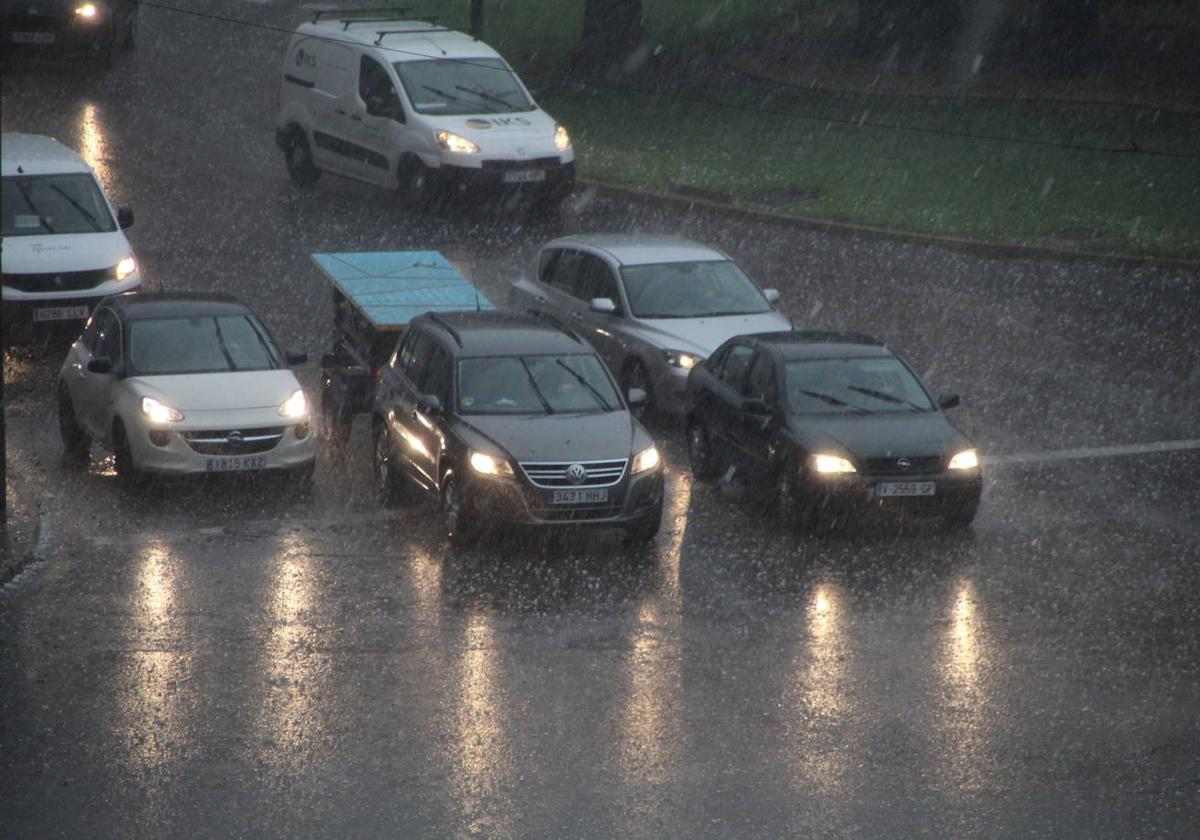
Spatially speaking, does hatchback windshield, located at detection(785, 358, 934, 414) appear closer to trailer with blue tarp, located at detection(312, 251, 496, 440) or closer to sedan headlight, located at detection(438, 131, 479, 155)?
trailer with blue tarp, located at detection(312, 251, 496, 440)

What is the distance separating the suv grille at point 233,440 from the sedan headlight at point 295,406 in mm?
206

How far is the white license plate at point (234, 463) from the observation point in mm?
14891

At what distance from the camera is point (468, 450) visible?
1366 cm

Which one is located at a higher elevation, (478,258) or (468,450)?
(468,450)

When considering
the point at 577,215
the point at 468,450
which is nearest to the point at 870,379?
the point at 468,450

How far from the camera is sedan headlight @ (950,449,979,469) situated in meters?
14.2

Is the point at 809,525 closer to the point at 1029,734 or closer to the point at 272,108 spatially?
the point at 1029,734

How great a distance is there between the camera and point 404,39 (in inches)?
1029

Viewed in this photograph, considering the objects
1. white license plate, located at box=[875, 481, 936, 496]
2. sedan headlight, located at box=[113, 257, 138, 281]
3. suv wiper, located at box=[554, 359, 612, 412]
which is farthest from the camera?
sedan headlight, located at box=[113, 257, 138, 281]

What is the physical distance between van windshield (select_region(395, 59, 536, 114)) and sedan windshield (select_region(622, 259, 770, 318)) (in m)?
7.12

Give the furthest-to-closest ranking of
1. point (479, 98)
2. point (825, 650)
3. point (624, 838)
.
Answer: point (479, 98) → point (825, 650) → point (624, 838)

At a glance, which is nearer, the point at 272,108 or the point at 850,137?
the point at 850,137

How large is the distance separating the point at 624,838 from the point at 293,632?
3.81 metres

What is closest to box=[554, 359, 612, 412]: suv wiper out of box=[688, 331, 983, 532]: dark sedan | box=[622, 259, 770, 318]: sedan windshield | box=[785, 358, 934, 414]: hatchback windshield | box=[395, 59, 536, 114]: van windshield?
box=[688, 331, 983, 532]: dark sedan
